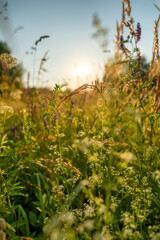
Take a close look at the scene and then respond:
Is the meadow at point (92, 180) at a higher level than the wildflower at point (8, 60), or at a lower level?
lower

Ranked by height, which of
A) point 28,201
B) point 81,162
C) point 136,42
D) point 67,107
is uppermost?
point 136,42

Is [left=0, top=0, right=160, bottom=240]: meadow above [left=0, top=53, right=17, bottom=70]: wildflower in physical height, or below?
below

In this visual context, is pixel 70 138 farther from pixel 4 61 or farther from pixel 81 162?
pixel 4 61

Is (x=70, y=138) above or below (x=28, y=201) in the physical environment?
above

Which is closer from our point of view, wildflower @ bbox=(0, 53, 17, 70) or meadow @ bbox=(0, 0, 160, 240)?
meadow @ bbox=(0, 0, 160, 240)

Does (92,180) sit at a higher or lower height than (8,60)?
lower

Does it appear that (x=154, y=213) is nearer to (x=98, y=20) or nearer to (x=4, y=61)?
(x=4, y=61)

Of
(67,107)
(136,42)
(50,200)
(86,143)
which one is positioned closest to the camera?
(86,143)

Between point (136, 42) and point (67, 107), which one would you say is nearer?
point (136, 42)

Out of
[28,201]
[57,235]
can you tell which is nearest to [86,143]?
[57,235]

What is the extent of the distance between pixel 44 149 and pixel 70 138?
0.34m

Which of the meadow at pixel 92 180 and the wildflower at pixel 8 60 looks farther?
the wildflower at pixel 8 60

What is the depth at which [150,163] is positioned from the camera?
1.85 metres

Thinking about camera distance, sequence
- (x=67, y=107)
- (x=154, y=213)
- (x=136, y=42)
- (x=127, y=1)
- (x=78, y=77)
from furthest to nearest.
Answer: (x=78, y=77) → (x=67, y=107) → (x=127, y=1) → (x=136, y=42) → (x=154, y=213)
